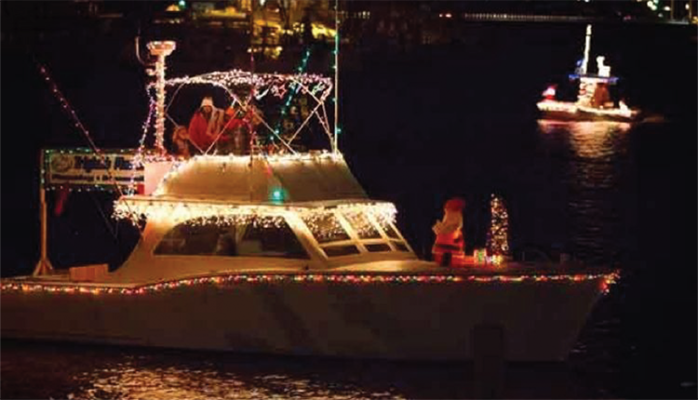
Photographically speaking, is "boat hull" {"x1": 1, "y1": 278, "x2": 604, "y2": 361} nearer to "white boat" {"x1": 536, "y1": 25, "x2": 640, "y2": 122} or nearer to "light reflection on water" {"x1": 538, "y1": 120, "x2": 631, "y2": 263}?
"light reflection on water" {"x1": 538, "y1": 120, "x2": 631, "y2": 263}

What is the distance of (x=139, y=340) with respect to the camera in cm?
2408

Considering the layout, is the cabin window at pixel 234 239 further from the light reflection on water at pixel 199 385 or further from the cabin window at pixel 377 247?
the light reflection on water at pixel 199 385

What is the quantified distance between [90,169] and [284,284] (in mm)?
3425

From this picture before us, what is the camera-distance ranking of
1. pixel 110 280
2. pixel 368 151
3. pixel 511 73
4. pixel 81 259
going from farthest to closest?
1. pixel 511 73
2. pixel 368 151
3. pixel 81 259
4. pixel 110 280

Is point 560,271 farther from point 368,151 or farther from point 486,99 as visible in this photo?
point 486,99

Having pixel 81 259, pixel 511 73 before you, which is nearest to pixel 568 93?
pixel 511 73

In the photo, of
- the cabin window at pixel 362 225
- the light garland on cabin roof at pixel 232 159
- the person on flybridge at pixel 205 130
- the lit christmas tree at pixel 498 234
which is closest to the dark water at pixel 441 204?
the lit christmas tree at pixel 498 234

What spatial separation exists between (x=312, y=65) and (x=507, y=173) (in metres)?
55.7

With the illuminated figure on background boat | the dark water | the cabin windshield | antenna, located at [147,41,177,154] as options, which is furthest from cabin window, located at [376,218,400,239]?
antenna, located at [147,41,177,154]

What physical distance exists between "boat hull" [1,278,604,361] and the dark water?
0.26m

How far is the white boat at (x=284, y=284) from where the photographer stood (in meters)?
23.0

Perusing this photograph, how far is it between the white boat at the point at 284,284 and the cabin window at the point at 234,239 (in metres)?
0.02

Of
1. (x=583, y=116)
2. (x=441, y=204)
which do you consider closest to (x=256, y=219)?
(x=441, y=204)

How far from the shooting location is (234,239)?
2419 centimetres
